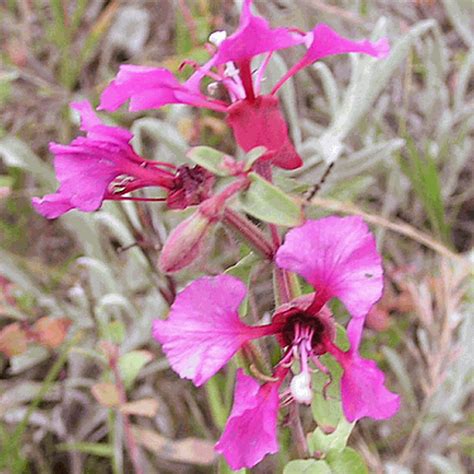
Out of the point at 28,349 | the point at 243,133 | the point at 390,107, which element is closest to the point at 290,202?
the point at 243,133

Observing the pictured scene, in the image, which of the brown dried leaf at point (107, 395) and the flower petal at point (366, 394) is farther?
the brown dried leaf at point (107, 395)

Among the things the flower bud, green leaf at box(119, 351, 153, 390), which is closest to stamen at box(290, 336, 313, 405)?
the flower bud

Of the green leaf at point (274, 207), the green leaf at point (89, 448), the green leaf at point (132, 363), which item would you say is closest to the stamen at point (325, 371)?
the green leaf at point (274, 207)

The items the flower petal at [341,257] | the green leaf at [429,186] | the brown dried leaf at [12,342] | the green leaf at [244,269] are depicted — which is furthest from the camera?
the green leaf at [429,186]

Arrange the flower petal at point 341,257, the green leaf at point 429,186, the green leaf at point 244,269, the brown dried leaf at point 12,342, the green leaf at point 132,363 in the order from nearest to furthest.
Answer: the flower petal at point 341,257, the green leaf at point 244,269, the green leaf at point 132,363, the brown dried leaf at point 12,342, the green leaf at point 429,186

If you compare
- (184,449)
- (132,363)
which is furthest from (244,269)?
(184,449)

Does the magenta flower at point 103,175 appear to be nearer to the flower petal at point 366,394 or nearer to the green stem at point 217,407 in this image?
the flower petal at point 366,394

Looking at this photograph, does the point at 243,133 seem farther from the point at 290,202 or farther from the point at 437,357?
the point at 437,357
